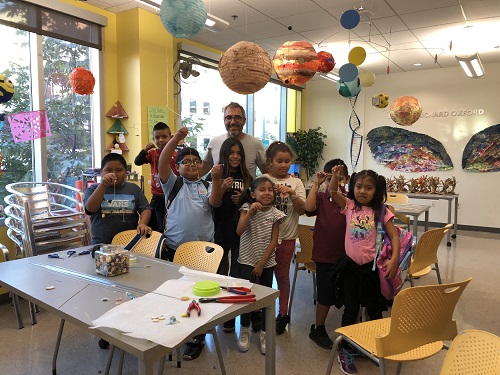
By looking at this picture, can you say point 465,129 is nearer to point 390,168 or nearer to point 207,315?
point 390,168

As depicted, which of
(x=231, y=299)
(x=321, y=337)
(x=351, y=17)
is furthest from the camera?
(x=351, y=17)

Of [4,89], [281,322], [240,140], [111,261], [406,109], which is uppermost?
[406,109]

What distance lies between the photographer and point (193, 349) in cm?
245

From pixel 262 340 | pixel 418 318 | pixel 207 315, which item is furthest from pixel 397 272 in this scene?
pixel 207 315

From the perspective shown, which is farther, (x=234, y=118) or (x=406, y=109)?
(x=406, y=109)

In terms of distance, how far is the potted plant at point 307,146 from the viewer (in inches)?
320

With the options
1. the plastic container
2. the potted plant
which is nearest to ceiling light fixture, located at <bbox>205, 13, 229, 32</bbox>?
the plastic container

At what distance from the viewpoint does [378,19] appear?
4.55 m

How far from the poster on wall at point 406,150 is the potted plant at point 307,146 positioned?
105 centimetres

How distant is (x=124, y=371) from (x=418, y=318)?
169 centimetres

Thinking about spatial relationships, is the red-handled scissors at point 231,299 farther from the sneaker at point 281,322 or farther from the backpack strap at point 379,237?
the sneaker at point 281,322

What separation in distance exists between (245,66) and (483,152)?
6.09 m

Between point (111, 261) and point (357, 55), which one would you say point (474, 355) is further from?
point (357, 55)

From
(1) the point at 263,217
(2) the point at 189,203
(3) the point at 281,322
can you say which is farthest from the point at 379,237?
(2) the point at 189,203
